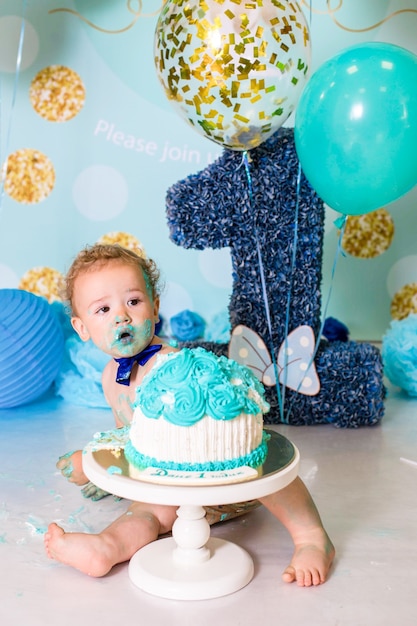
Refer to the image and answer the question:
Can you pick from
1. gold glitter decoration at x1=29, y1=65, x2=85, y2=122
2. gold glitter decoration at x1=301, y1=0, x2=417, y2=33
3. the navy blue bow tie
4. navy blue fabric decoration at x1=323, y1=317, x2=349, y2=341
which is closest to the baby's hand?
the navy blue bow tie

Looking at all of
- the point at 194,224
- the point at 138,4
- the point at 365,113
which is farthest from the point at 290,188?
the point at 138,4

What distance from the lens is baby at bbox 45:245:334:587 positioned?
1635 mm

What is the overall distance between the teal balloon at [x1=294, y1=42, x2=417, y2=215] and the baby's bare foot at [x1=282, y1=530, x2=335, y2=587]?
997 millimetres

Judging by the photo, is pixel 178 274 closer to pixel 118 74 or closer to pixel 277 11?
pixel 118 74

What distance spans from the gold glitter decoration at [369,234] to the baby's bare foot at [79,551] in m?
2.39

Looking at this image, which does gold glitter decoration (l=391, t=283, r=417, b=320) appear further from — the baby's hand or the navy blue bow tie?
the baby's hand

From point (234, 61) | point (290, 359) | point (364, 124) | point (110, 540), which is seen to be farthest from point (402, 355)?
point (110, 540)

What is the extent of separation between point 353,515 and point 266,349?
2.74 feet

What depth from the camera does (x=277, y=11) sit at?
2.29 meters

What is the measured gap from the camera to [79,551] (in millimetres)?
1624

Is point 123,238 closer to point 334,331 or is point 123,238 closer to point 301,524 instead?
point 334,331

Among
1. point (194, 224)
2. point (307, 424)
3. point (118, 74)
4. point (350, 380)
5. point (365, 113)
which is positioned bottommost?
point (307, 424)

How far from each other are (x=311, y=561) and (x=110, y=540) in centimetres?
43

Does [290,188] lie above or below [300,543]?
above
